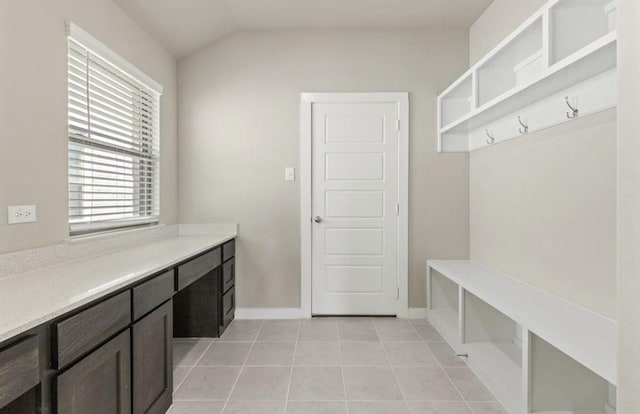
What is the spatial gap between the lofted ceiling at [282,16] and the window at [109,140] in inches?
19.5

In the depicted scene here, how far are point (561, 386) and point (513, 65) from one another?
6.59 feet

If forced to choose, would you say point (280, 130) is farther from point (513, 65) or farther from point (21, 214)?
point (21, 214)

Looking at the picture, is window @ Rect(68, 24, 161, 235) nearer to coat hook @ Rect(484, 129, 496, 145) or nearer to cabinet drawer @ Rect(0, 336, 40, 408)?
cabinet drawer @ Rect(0, 336, 40, 408)

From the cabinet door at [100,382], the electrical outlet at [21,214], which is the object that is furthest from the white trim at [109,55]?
the cabinet door at [100,382]

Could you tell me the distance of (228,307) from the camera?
10.7 feet

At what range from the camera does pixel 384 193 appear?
3.50 meters

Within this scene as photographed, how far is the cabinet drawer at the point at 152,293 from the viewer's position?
1666 millimetres

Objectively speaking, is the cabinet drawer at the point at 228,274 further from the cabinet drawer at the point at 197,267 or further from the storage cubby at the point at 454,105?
the storage cubby at the point at 454,105

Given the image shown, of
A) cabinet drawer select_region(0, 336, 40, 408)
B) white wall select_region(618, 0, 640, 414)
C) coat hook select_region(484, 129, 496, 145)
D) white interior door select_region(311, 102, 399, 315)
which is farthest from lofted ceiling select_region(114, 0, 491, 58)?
cabinet drawer select_region(0, 336, 40, 408)

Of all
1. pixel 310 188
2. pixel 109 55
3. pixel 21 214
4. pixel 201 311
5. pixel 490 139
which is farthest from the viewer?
pixel 310 188

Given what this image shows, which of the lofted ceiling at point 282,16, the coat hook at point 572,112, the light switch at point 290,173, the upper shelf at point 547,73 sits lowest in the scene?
the light switch at point 290,173

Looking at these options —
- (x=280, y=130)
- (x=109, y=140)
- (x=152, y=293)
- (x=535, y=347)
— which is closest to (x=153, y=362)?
(x=152, y=293)

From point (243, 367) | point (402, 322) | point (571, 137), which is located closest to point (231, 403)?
point (243, 367)

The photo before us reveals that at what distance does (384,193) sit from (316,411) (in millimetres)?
2065
